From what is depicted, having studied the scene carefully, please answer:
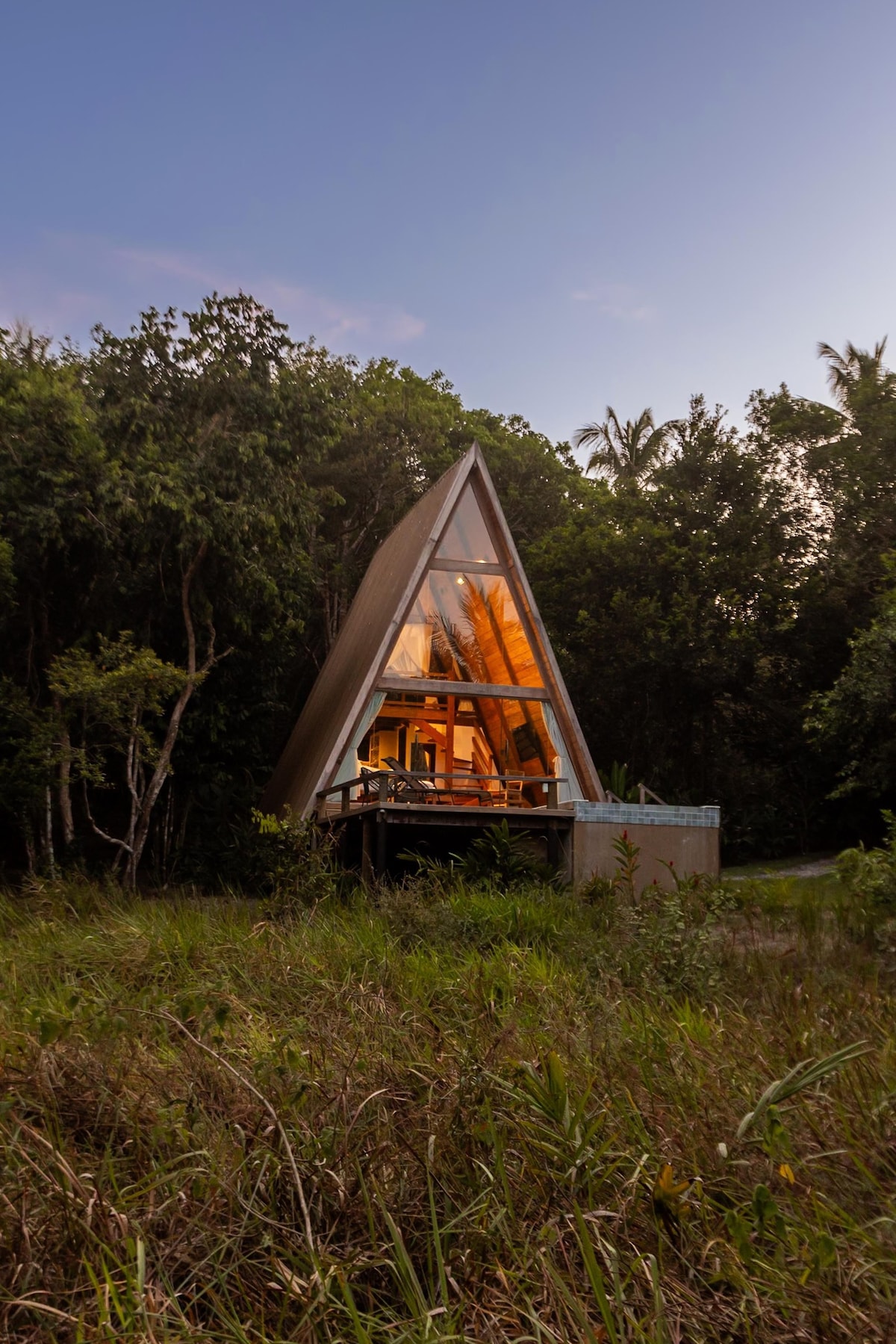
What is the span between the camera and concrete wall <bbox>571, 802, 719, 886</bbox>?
1301cm

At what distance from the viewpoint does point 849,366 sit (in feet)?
84.1

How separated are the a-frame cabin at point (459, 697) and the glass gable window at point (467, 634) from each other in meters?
0.02

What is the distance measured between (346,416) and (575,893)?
1727 centimetres

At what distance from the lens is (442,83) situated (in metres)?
11.5

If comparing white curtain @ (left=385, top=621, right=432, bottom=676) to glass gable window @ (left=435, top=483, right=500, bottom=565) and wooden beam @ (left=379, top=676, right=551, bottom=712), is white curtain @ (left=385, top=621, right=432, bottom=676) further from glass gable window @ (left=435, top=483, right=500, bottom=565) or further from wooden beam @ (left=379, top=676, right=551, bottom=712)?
glass gable window @ (left=435, top=483, right=500, bottom=565)

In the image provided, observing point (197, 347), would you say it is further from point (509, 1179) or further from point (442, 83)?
point (509, 1179)

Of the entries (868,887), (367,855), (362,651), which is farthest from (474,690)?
(868,887)

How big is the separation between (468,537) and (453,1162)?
11.8m

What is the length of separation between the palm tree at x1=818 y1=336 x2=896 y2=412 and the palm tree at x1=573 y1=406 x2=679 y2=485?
545cm

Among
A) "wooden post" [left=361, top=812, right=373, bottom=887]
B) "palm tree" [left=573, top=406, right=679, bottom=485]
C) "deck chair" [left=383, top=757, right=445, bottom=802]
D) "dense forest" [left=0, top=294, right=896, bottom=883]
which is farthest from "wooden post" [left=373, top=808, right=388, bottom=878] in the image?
"palm tree" [left=573, top=406, right=679, bottom=485]

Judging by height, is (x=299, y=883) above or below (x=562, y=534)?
below

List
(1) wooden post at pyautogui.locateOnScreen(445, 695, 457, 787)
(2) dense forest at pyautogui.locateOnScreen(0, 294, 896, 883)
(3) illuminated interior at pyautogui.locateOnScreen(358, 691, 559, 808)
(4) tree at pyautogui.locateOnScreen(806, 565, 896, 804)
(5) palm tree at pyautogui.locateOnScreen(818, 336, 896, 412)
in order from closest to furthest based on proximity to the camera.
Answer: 1. (2) dense forest at pyautogui.locateOnScreen(0, 294, 896, 883)
2. (3) illuminated interior at pyautogui.locateOnScreen(358, 691, 559, 808)
3. (1) wooden post at pyautogui.locateOnScreen(445, 695, 457, 787)
4. (4) tree at pyautogui.locateOnScreen(806, 565, 896, 804)
5. (5) palm tree at pyautogui.locateOnScreen(818, 336, 896, 412)

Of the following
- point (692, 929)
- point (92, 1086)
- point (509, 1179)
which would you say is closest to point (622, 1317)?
point (509, 1179)

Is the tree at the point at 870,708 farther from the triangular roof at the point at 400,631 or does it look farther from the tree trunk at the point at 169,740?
the tree trunk at the point at 169,740
